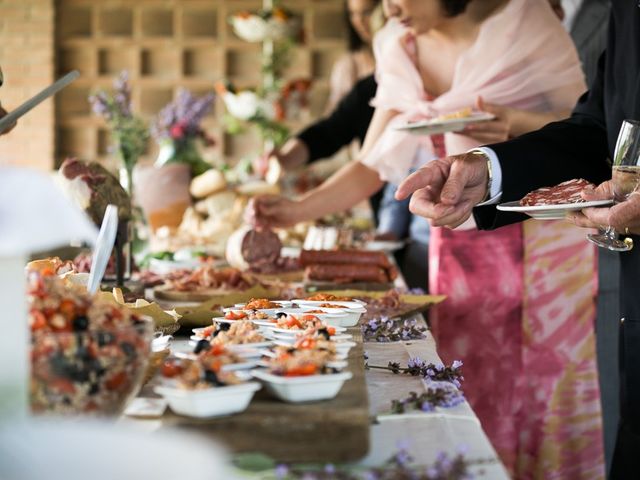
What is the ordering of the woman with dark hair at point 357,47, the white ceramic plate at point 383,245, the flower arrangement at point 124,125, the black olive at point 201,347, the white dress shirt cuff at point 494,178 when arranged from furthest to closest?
the woman with dark hair at point 357,47 < the white ceramic plate at point 383,245 < the flower arrangement at point 124,125 < the white dress shirt cuff at point 494,178 < the black olive at point 201,347

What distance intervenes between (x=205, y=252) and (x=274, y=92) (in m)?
3.51

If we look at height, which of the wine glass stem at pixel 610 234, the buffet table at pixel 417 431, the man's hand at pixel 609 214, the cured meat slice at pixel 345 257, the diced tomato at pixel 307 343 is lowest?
the buffet table at pixel 417 431

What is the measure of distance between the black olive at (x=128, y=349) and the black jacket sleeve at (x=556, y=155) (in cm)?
121

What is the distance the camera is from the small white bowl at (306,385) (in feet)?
3.76

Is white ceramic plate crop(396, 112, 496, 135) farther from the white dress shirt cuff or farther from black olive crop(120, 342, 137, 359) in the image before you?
black olive crop(120, 342, 137, 359)

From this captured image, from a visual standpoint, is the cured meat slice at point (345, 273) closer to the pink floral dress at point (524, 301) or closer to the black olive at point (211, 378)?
the pink floral dress at point (524, 301)

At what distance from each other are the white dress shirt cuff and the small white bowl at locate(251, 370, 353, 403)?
1.08 metres

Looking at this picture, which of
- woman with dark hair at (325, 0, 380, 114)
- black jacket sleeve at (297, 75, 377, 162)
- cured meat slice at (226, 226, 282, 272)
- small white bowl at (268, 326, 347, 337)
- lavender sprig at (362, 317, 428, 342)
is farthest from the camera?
woman with dark hair at (325, 0, 380, 114)

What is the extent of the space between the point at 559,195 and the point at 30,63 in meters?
7.55

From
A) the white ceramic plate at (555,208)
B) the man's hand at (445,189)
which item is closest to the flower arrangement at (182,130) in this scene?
the man's hand at (445,189)

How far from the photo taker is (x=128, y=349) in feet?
3.59

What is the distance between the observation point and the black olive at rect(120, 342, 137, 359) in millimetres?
1091

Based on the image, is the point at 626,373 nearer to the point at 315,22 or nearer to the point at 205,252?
the point at 205,252

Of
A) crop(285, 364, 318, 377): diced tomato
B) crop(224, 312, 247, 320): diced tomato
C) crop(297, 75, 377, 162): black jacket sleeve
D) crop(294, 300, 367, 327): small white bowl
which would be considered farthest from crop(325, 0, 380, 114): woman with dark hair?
crop(285, 364, 318, 377): diced tomato
